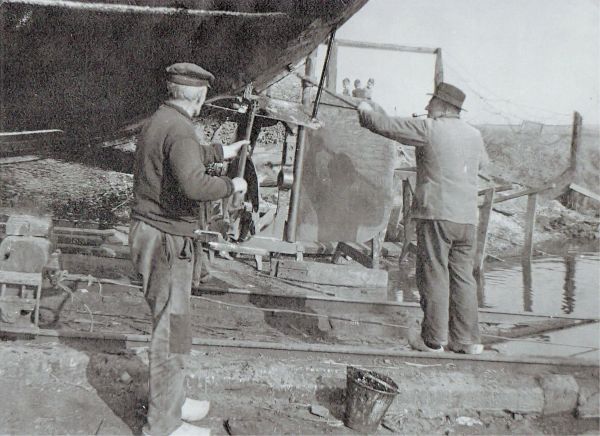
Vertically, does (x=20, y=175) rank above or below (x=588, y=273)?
above

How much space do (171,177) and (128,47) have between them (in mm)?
2315

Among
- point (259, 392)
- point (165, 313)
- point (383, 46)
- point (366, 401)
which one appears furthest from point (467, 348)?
point (383, 46)

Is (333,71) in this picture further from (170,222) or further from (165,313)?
(165,313)

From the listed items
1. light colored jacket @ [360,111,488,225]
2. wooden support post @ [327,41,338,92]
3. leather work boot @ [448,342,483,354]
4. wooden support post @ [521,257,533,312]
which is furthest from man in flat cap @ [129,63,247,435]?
wooden support post @ [327,41,338,92]

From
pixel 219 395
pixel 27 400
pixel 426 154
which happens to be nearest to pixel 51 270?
pixel 27 400

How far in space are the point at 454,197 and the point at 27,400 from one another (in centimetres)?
315

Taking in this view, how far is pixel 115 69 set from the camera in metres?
4.64

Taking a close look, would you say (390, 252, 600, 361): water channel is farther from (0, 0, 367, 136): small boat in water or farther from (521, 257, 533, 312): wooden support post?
(0, 0, 367, 136): small boat in water

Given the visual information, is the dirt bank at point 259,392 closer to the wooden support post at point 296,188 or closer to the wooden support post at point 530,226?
the wooden support post at point 296,188

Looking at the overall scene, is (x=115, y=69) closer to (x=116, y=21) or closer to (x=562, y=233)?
(x=116, y=21)

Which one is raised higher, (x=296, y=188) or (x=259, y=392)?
(x=296, y=188)

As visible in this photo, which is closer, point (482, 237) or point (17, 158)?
point (17, 158)

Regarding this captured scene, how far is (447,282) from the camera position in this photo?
375cm

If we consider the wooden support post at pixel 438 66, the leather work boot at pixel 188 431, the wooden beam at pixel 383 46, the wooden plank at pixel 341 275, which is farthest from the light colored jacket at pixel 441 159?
the wooden support post at pixel 438 66
